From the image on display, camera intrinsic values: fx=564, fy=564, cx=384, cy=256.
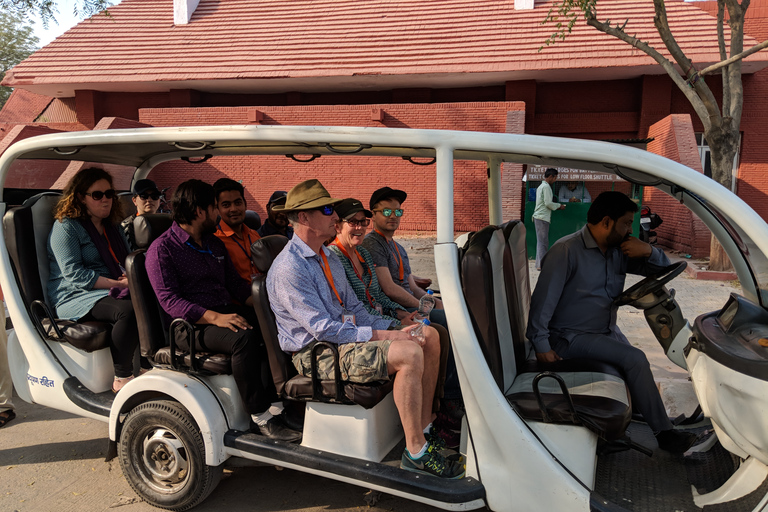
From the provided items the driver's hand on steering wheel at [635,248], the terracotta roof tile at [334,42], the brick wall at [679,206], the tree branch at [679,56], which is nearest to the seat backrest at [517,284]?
the driver's hand on steering wheel at [635,248]

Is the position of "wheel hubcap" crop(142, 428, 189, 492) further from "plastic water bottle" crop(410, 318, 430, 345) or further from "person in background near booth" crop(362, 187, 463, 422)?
"person in background near booth" crop(362, 187, 463, 422)

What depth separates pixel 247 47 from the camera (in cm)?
1708

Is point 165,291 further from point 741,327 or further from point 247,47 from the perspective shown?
point 247,47

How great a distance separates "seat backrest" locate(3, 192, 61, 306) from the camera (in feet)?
11.4

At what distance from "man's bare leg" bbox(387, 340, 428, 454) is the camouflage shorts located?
0.16ft

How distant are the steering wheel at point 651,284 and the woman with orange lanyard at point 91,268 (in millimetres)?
2917

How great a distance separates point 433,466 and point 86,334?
225cm

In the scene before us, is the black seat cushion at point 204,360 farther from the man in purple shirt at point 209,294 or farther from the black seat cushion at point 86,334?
the black seat cushion at point 86,334

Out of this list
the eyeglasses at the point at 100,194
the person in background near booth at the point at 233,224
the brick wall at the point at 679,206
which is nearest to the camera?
the eyeglasses at the point at 100,194

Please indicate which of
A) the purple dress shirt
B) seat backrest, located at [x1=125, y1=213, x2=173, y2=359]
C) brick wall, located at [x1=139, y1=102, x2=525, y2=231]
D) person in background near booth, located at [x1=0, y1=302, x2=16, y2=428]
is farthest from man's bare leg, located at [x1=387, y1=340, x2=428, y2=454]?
brick wall, located at [x1=139, y1=102, x2=525, y2=231]

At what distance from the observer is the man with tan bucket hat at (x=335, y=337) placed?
8.68 ft

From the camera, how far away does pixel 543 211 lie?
1038cm

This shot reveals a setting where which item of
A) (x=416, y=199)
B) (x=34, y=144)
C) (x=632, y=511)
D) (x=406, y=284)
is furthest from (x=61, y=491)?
(x=416, y=199)

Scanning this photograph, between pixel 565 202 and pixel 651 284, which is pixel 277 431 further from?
pixel 565 202
